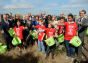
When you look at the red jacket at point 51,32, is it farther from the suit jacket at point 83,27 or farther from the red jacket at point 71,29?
the suit jacket at point 83,27

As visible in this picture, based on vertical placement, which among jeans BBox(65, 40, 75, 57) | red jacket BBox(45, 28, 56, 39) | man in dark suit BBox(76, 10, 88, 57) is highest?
man in dark suit BBox(76, 10, 88, 57)

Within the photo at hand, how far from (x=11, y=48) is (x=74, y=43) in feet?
12.9

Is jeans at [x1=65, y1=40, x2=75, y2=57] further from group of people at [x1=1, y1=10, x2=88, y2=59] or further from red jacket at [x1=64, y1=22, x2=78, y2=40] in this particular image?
red jacket at [x1=64, y1=22, x2=78, y2=40]

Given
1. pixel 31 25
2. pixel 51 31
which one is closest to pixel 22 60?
pixel 51 31

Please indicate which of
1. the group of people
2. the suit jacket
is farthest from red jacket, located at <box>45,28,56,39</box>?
the suit jacket

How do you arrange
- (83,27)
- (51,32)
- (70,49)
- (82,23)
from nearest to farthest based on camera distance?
(82,23)
(83,27)
(70,49)
(51,32)

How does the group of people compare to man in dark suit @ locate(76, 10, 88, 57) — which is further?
the group of people

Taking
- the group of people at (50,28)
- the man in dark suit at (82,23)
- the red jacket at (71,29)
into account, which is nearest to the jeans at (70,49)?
the group of people at (50,28)

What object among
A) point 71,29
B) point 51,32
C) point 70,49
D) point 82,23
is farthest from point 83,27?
point 51,32

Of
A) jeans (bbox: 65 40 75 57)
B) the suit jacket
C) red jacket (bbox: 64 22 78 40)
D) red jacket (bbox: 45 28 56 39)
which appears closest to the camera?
the suit jacket

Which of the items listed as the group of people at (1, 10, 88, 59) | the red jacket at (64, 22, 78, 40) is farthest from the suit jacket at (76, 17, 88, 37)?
the red jacket at (64, 22, 78, 40)

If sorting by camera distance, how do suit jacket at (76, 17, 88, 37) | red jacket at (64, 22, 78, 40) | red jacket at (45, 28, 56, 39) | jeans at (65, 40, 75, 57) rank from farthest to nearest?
red jacket at (45, 28, 56, 39), jeans at (65, 40, 75, 57), red jacket at (64, 22, 78, 40), suit jacket at (76, 17, 88, 37)

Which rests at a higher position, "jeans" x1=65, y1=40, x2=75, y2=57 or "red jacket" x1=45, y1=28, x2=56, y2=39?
"red jacket" x1=45, y1=28, x2=56, y2=39

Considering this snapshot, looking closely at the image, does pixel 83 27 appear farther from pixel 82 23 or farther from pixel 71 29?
pixel 71 29
